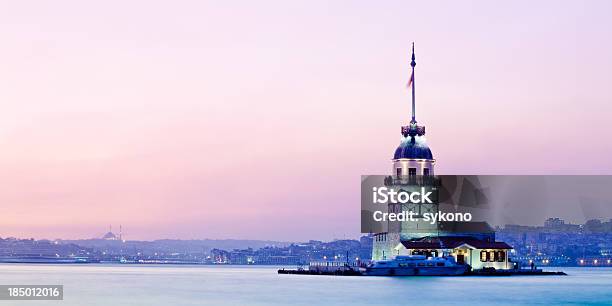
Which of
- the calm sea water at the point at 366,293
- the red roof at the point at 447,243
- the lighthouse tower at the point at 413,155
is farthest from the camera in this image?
the lighthouse tower at the point at 413,155

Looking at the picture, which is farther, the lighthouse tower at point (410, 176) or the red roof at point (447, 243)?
the lighthouse tower at point (410, 176)

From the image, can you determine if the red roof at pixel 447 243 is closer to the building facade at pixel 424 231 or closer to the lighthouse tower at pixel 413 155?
the building facade at pixel 424 231

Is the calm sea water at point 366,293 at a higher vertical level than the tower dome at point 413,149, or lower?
lower

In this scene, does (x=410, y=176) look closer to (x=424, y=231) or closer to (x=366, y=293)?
(x=424, y=231)

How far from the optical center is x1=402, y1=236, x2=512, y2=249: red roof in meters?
124

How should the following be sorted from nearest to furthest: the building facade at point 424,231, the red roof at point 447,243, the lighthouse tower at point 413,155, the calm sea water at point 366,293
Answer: the calm sea water at point 366,293, the red roof at point 447,243, the building facade at point 424,231, the lighthouse tower at point 413,155

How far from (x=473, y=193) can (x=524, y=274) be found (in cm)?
1053

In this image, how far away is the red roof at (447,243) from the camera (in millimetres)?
124000

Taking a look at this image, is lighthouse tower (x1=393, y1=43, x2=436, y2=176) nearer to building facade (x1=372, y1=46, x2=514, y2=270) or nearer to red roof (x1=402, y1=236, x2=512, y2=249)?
building facade (x1=372, y1=46, x2=514, y2=270)

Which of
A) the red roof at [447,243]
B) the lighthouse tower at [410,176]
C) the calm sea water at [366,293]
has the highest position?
the lighthouse tower at [410,176]

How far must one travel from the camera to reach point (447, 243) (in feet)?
409

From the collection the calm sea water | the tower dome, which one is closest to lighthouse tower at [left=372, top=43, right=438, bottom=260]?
the tower dome

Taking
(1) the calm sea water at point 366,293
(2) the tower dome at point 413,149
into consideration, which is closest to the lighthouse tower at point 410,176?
(2) the tower dome at point 413,149

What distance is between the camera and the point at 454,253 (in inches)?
4951
